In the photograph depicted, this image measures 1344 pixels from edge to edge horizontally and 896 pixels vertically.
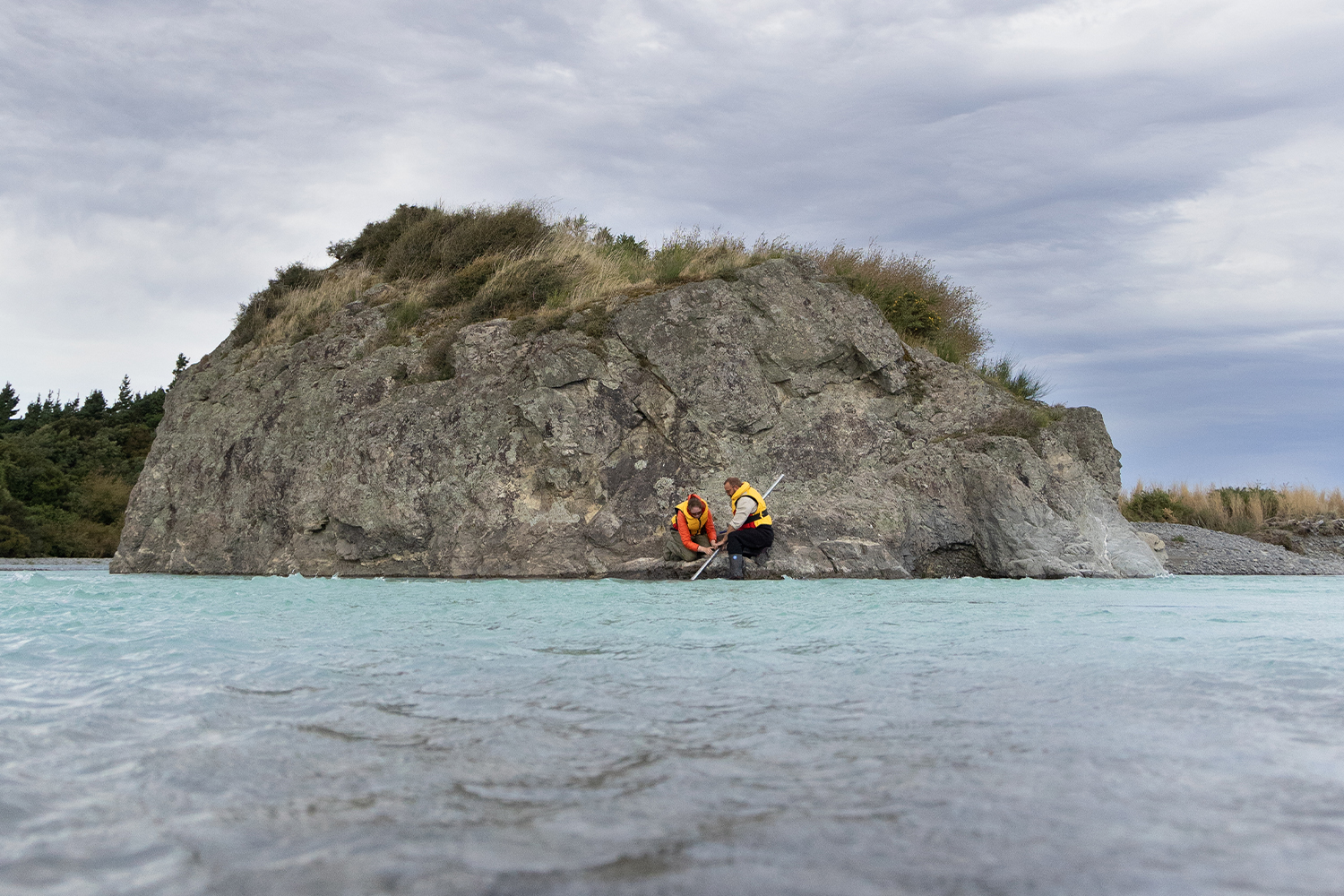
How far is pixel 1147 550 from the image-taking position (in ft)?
50.1

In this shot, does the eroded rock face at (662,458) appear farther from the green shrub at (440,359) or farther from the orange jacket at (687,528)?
the orange jacket at (687,528)

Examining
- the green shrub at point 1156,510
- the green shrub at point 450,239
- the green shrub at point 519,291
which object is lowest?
the green shrub at point 1156,510

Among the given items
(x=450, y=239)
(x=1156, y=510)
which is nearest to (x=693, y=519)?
(x=450, y=239)

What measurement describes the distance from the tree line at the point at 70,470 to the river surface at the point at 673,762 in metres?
26.2

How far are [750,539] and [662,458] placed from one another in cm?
220

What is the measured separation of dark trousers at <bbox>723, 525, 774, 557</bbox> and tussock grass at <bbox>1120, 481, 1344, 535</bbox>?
46.7ft

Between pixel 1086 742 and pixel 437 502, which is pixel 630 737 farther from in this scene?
pixel 437 502

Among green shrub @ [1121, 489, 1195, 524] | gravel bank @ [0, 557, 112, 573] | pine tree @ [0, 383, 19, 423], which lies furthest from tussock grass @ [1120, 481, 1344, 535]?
pine tree @ [0, 383, 19, 423]

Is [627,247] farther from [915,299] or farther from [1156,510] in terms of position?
[1156,510]

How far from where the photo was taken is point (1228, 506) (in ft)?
79.7

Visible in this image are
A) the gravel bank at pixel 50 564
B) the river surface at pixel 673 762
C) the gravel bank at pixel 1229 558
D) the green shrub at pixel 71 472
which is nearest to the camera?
the river surface at pixel 673 762

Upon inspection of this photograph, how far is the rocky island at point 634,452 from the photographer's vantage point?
1445 centimetres

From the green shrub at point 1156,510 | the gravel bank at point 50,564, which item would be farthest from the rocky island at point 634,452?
the green shrub at point 1156,510

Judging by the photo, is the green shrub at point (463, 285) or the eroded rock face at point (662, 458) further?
the green shrub at point (463, 285)
